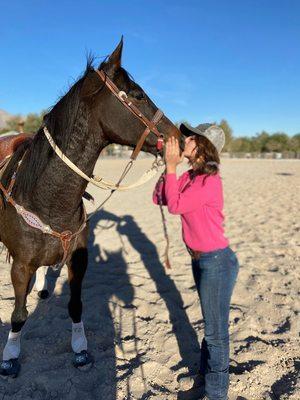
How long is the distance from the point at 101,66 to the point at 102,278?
3276 mm

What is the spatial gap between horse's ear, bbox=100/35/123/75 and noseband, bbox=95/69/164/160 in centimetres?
6

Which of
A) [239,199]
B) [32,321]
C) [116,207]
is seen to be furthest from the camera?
[239,199]

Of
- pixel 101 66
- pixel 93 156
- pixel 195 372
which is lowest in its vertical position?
pixel 195 372

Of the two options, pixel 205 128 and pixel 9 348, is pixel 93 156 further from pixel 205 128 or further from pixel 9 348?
pixel 9 348

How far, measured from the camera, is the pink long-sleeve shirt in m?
2.37

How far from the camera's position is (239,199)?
38.6 ft

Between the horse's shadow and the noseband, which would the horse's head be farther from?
the horse's shadow

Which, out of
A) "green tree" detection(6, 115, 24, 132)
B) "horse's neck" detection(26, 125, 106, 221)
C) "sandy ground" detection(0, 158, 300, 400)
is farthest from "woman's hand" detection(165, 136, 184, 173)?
"green tree" detection(6, 115, 24, 132)

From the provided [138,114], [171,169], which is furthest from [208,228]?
[138,114]

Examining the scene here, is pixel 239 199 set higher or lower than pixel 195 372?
higher

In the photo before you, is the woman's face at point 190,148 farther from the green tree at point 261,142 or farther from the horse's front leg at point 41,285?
the green tree at point 261,142

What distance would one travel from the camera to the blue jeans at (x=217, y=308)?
8.23 feet

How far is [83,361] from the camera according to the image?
3.04 meters

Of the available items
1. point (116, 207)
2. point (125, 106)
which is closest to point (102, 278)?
point (125, 106)
